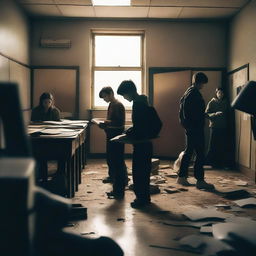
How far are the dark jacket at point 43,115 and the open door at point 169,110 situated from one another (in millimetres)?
2637

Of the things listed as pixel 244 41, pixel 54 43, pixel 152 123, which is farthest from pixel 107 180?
pixel 54 43

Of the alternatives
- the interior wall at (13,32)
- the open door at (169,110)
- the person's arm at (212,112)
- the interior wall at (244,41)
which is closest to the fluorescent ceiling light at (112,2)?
the interior wall at (13,32)

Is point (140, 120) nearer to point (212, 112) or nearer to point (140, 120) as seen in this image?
point (140, 120)

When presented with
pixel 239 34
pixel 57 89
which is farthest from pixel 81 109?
pixel 239 34

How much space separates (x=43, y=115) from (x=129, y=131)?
2111mm

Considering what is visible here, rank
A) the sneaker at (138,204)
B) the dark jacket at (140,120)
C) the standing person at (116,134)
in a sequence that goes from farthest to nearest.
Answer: the standing person at (116,134), the sneaker at (138,204), the dark jacket at (140,120)

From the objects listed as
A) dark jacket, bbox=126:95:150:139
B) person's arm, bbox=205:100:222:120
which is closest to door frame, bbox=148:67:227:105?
person's arm, bbox=205:100:222:120

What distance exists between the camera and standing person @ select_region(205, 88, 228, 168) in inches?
253

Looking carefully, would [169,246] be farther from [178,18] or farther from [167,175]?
[178,18]

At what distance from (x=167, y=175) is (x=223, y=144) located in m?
1.59

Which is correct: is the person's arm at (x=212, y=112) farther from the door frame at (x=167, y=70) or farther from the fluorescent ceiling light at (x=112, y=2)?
the fluorescent ceiling light at (x=112, y=2)

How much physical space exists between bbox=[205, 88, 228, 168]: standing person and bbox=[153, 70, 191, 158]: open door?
A: 76cm

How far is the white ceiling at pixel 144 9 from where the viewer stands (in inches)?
244

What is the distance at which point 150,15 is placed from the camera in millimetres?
6992
